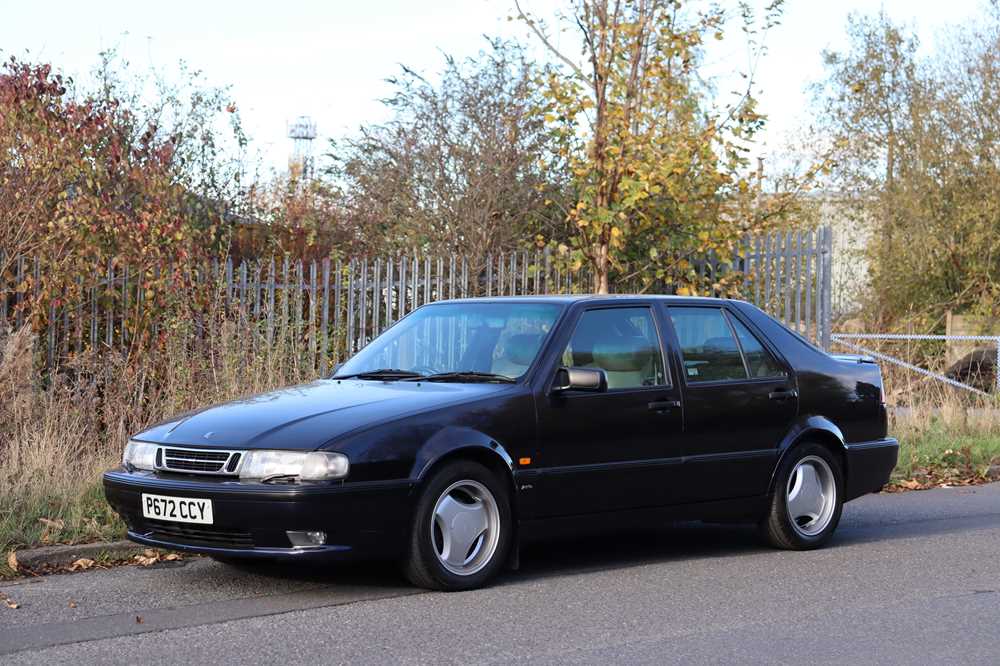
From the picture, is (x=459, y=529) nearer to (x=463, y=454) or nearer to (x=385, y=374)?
(x=463, y=454)

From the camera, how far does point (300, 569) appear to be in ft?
25.6

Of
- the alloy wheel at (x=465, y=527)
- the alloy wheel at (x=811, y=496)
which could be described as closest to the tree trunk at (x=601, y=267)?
the alloy wheel at (x=811, y=496)

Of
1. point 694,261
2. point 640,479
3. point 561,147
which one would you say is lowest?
point 640,479

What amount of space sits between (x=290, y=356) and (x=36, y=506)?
455 cm

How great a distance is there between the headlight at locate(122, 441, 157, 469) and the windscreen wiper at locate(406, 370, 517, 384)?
59.3 inches

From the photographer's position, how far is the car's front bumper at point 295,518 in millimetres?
6645

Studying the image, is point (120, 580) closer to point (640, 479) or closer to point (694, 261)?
point (640, 479)

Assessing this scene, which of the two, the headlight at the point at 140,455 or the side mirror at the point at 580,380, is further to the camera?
the side mirror at the point at 580,380

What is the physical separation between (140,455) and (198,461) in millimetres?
499

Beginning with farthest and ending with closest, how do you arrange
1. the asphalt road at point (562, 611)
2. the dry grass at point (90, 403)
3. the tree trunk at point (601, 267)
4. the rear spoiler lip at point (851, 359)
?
the tree trunk at point (601, 267)
the rear spoiler lip at point (851, 359)
the dry grass at point (90, 403)
the asphalt road at point (562, 611)

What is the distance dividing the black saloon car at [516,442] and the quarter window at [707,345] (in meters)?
0.01

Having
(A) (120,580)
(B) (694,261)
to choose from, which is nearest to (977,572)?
(A) (120,580)

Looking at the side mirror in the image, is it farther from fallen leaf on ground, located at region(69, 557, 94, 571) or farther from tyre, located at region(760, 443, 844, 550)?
fallen leaf on ground, located at region(69, 557, 94, 571)

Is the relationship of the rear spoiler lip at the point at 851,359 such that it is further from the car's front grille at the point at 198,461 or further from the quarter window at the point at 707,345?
the car's front grille at the point at 198,461
